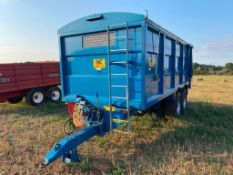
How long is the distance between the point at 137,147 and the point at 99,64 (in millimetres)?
1942

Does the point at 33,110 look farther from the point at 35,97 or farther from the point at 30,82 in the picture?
the point at 30,82

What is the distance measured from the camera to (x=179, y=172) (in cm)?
346

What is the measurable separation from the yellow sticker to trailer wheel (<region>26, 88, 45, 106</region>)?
566 centimetres

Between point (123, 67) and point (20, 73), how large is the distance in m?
6.17

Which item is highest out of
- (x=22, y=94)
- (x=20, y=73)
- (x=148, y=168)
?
(x=20, y=73)

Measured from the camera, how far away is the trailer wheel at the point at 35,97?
29.7 ft

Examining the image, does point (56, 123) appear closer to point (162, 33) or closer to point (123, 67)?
point (123, 67)

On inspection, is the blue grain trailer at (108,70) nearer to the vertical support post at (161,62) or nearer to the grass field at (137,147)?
the vertical support post at (161,62)

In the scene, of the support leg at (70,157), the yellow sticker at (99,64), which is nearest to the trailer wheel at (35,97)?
the yellow sticker at (99,64)

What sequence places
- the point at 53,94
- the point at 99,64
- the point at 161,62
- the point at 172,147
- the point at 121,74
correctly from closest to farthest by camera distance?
the point at 121,74 < the point at 99,64 < the point at 172,147 < the point at 161,62 < the point at 53,94

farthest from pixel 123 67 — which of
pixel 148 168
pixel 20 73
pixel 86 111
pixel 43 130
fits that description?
pixel 20 73

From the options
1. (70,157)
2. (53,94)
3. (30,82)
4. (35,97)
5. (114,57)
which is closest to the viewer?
(70,157)

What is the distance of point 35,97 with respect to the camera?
30.8ft

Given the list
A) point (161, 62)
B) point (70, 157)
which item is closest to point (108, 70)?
point (161, 62)
